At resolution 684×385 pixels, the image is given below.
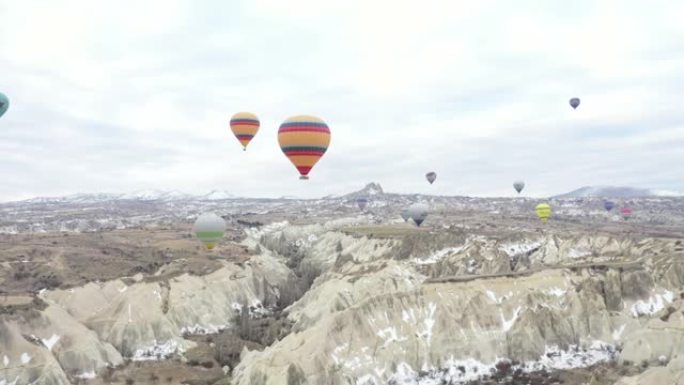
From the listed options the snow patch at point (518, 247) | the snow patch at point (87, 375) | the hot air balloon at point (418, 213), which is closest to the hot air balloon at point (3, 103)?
the snow patch at point (87, 375)

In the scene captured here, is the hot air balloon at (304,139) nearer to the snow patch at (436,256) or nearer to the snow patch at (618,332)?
the snow patch at (436,256)

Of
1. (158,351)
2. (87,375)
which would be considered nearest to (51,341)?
(87,375)

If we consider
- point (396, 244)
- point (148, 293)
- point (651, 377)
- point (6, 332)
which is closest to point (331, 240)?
point (396, 244)

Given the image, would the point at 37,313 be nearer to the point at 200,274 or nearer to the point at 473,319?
the point at 200,274

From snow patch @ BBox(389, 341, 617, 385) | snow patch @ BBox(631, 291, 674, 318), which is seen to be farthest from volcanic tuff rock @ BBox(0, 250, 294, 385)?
snow patch @ BBox(631, 291, 674, 318)

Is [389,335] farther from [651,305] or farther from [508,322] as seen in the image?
[651,305]

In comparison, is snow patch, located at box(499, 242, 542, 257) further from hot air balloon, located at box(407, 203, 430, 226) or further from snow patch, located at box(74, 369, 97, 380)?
snow patch, located at box(74, 369, 97, 380)

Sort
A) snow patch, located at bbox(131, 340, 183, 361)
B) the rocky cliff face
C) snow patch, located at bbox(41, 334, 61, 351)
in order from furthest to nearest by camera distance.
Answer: snow patch, located at bbox(131, 340, 183, 361) → snow patch, located at bbox(41, 334, 61, 351) → the rocky cliff face
